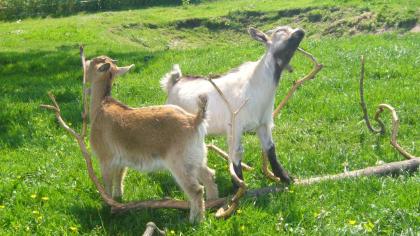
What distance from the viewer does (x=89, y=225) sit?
193 inches

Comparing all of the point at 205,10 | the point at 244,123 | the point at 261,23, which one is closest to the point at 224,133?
the point at 244,123

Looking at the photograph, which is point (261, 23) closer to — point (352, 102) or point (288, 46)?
point (352, 102)

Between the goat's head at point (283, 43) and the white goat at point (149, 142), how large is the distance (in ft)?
4.16

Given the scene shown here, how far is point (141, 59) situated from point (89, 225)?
28.0ft

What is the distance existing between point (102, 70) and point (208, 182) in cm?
158

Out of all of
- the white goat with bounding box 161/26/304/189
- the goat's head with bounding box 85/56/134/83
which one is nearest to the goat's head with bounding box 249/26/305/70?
the white goat with bounding box 161/26/304/189

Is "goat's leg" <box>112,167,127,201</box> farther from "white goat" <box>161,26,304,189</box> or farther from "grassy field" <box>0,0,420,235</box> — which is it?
"white goat" <box>161,26,304,189</box>

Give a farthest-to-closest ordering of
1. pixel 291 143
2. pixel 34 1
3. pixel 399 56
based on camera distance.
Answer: pixel 34 1 < pixel 399 56 < pixel 291 143

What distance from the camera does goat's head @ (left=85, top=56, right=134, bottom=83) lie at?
217 inches

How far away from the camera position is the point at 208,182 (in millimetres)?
5246

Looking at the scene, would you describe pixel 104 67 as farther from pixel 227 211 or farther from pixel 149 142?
pixel 227 211

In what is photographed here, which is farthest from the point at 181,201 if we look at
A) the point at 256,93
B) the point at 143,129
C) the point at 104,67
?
the point at 104,67

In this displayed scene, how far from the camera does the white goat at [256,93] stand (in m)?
5.59

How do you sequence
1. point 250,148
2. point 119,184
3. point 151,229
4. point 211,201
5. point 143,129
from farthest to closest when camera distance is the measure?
point 250,148
point 119,184
point 211,201
point 143,129
point 151,229
